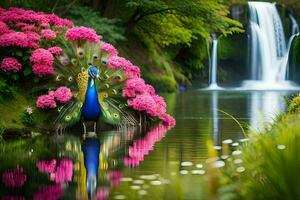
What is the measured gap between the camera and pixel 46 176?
8609 millimetres

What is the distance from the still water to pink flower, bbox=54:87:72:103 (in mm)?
617

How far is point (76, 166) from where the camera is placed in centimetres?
937

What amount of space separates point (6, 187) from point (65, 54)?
7535 millimetres

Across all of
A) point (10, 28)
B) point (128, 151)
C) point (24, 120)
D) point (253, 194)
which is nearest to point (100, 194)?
point (253, 194)

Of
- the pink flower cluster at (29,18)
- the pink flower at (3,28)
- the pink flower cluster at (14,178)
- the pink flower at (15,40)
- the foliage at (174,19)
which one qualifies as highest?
the foliage at (174,19)

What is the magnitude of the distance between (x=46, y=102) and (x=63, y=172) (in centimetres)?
550

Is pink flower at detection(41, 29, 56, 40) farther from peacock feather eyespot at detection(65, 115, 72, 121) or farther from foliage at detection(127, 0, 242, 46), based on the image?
foliage at detection(127, 0, 242, 46)

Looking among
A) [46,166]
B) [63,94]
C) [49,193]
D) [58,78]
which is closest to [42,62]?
[58,78]

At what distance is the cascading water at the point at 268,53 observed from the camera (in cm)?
4434

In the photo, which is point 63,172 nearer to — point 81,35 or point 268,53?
point 81,35

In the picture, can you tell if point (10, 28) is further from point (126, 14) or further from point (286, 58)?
point (286, 58)

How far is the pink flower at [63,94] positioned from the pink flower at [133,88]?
145 centimetres

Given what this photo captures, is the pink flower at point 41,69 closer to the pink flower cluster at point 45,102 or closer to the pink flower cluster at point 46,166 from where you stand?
the pink flower cluster at point 45,102

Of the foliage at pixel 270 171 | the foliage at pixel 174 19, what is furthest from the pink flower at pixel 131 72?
the foliage at pixel 174 19
